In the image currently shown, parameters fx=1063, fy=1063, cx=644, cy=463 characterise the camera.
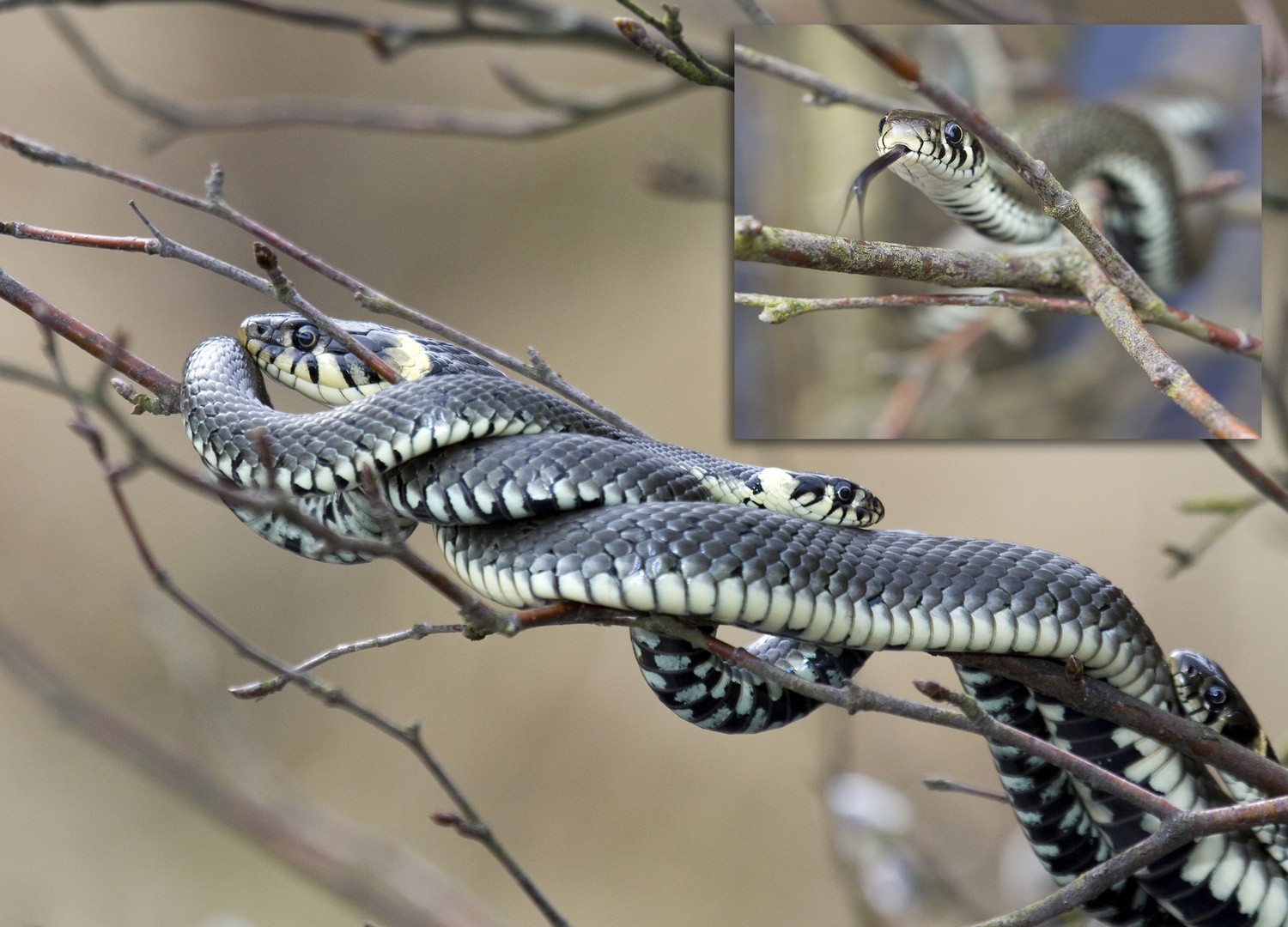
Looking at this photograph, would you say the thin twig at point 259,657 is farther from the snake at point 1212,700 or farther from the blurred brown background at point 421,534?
the blurred brown background at point 421,534

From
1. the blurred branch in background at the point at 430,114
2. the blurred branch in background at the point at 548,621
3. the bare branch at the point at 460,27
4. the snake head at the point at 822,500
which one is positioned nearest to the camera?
the blurred branch in background at the point at 548,621

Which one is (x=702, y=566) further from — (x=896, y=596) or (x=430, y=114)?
(x=430, y=114)

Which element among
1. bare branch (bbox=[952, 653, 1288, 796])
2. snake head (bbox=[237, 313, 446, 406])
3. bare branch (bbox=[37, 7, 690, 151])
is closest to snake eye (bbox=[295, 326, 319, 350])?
snake head (bbox=[237, 313, 446, 406])

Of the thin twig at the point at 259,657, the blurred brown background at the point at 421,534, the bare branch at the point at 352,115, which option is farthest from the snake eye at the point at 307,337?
the blurred brown background at the point at 421,534

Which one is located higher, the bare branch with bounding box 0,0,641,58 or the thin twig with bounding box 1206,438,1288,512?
the bare branch with bounding box 0,0,641,58

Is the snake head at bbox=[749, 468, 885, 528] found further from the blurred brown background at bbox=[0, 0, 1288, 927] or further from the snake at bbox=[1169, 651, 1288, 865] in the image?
the blurred brown background at bbox=[0, 0, 1288, 927]

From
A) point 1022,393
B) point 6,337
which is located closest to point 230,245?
point 6,337

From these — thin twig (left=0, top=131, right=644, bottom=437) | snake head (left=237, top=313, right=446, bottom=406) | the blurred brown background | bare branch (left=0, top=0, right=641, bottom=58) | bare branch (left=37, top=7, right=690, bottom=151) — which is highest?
bare branch (left=0, top=0, right=641, bottom=58)
